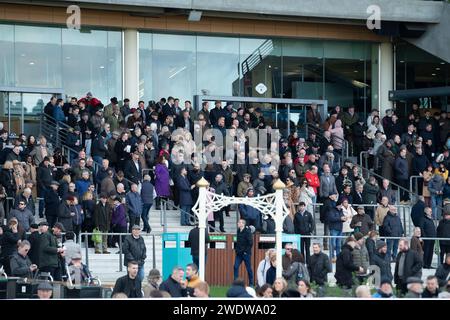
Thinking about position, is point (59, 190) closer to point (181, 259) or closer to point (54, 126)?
point (181, 259)

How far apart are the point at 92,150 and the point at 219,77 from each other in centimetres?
878

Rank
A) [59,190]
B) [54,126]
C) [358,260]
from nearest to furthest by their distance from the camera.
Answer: [358,260] < [59,190] < [54,126]

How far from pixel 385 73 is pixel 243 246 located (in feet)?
56.6

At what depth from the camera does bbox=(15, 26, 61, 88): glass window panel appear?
36.0m

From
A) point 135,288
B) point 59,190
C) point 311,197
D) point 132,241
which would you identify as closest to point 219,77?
point 311,197

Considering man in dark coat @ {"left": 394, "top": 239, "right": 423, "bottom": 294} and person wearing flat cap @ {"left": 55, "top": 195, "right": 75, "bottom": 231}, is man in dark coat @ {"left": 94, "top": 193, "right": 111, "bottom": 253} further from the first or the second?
man in dark coat @ {"left": 394, "top": 239, "right": 423, "bottom": 294}

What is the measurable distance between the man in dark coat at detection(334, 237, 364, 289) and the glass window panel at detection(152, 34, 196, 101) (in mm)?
15327

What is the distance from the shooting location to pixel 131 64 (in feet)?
123

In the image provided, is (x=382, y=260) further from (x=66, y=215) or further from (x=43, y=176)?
(x=43, y=176)

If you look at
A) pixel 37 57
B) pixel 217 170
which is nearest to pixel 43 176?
pixel 217 170

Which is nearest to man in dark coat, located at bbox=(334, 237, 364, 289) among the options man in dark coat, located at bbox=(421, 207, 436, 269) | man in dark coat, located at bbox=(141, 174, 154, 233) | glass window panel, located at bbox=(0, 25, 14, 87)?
man in dark coat, located at bbox=(421, 207, 436, 269)

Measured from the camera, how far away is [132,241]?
2362 centimetres

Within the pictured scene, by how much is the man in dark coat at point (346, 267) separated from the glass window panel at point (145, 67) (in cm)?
1532

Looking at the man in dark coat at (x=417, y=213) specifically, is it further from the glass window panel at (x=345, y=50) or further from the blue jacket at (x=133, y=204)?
the glass window panel at (x=345, y=50)
